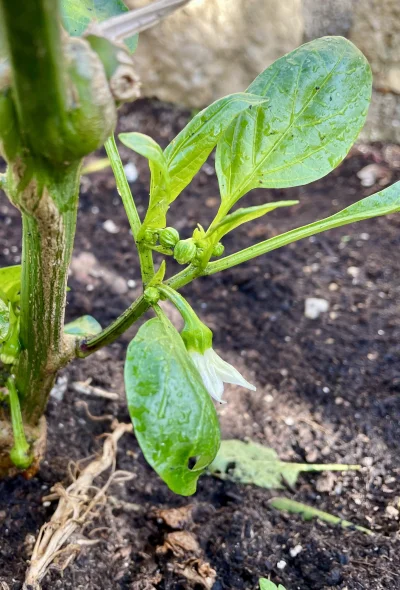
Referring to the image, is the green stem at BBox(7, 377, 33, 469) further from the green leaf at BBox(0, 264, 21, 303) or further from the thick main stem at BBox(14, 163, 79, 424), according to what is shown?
the green leaf at BBox(0, 264, 21, 303)

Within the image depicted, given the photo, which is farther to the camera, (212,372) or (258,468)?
(258,468)

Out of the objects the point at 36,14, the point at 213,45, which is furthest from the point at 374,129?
the point at 36,14

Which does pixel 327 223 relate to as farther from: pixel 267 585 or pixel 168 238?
pixel 267 585

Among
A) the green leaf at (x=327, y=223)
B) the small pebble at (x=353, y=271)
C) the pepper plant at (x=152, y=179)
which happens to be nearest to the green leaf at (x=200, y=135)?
the pepper plant at (x=152, y=179)

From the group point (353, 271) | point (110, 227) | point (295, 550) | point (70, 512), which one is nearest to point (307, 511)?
point (295, 550)

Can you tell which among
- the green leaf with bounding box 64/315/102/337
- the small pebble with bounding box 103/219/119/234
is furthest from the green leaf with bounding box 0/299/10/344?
the small pebble with bounding box 103/219/119/234
